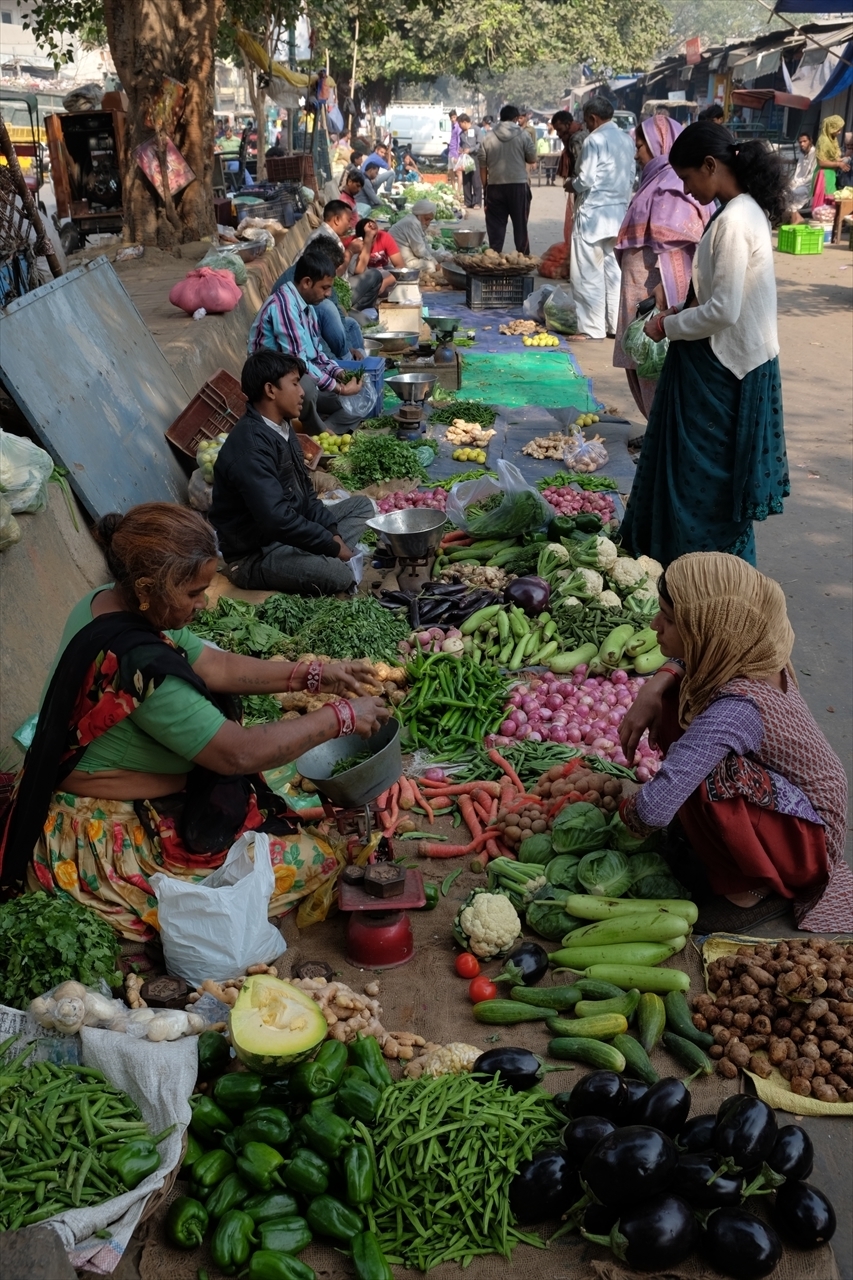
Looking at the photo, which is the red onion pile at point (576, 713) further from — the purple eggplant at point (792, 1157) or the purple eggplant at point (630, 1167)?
the purple eggplant at point (630, 1167)

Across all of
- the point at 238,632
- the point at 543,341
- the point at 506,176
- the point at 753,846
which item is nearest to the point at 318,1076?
the point at 753,846

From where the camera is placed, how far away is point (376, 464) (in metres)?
7.32

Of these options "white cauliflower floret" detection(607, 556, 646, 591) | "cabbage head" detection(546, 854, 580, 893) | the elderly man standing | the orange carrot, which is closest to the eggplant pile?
"cabbage head" detection(546, 854, 580, 893)

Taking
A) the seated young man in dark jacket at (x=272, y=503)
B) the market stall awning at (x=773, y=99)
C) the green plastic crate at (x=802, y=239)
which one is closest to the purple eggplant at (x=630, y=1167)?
the seated young man in dark jacket at (x=272, y=503)

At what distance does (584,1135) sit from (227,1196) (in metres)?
0.80

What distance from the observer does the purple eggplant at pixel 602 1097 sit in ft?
8.16

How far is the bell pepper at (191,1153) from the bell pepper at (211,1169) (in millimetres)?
18

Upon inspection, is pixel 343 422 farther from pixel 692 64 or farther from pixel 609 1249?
pixel 692 64

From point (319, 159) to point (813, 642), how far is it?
78.4 ft

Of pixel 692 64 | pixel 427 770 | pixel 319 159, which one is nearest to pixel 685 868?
pixel 427 770

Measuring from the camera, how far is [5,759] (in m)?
3.95

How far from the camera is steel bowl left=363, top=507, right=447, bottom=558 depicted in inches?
218

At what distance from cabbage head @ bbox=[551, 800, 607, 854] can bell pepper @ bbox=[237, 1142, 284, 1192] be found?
1.44 m

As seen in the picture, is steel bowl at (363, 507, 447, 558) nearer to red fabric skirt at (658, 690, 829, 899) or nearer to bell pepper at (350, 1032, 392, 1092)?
red fabric skirt at (658, 690, 829, 899)
